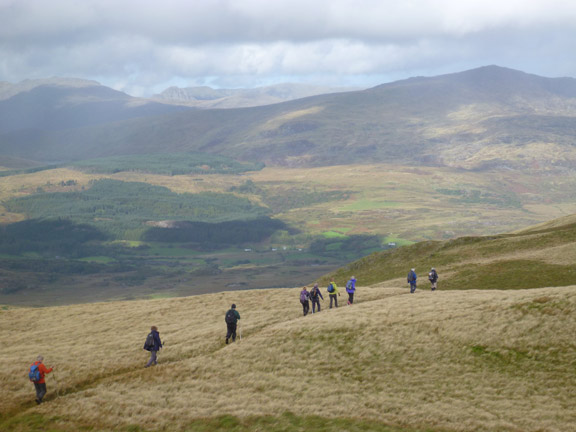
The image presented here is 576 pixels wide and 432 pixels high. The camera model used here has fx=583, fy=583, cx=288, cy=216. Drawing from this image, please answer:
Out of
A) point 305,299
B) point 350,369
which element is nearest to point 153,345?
point 350,369

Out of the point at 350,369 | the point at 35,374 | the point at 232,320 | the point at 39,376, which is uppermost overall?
the point at 232,320

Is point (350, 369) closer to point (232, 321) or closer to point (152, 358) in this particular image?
point (232, 321)

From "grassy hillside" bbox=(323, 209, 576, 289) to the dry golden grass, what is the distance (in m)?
17.1

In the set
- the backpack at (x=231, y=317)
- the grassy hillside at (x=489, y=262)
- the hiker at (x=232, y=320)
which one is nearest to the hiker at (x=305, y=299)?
the hiker at (x=232, y=320)

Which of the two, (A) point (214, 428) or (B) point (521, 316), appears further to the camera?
(B) point (521, 316)

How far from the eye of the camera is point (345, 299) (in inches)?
2638

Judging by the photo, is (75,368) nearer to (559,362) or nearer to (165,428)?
(165,428)

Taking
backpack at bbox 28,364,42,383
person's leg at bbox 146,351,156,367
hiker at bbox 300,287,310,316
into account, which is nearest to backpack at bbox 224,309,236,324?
person's leg at bbox 146,351,156,367

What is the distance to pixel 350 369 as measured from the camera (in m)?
44.1

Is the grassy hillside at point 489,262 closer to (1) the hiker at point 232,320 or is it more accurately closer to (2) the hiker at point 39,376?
(1) the hiker at point 232,320

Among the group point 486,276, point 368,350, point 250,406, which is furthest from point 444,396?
point 486,276

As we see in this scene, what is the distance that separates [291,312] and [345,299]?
28.0ft

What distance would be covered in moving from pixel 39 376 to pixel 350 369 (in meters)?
22.3

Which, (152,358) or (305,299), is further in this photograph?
(305,299)
